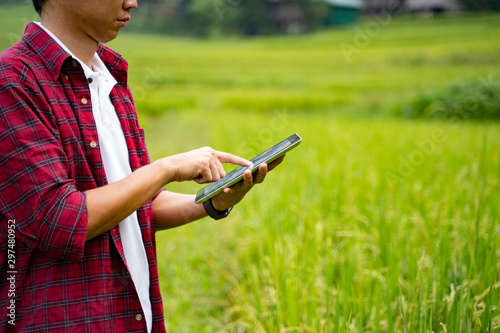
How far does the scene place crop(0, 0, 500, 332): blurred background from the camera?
4.62 feet

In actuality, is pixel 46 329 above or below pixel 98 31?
below

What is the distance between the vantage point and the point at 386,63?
11.0 metres

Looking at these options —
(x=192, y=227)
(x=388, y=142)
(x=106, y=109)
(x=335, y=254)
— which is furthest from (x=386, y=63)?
(x=106, y=109)

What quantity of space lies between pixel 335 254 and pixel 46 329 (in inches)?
49.5

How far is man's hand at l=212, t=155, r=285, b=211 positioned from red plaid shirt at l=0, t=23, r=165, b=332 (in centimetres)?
19

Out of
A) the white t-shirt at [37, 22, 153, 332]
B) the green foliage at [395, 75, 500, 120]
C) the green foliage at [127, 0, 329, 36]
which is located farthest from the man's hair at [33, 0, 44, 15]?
the green foliage at [127, 0, 329, 36]

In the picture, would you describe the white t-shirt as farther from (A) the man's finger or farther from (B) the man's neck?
(A) the man's finger

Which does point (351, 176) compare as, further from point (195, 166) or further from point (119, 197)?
point (119, 197)

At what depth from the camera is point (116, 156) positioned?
90cm

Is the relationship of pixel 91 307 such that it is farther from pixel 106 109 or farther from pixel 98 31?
pixel 98 31

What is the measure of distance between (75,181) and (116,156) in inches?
4.3

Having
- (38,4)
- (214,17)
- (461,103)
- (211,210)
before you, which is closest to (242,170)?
(211,210)

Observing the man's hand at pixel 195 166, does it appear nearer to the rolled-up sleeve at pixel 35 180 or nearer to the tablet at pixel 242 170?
the tablet at pixel 242 170

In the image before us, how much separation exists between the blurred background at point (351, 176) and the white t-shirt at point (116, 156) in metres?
0.44
